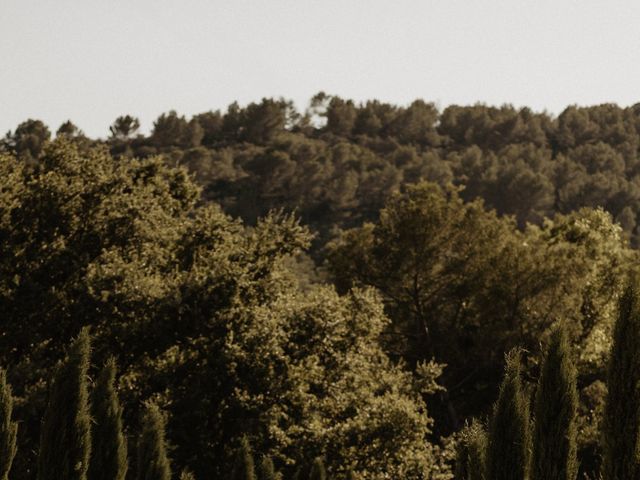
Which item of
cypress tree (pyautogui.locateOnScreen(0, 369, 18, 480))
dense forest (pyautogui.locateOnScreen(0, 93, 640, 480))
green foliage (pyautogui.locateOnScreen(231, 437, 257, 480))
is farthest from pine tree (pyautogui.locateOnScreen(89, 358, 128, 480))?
green foliage (pyautogui.locateOnScreen(231, 437, 257, 480))

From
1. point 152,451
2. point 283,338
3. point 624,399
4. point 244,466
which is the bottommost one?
point 244,466

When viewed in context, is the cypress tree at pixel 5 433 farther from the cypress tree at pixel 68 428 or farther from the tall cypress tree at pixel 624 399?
the tall cypress tree at pixel 624 399

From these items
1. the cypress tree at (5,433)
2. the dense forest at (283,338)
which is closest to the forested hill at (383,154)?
the dense forest at (283,338)

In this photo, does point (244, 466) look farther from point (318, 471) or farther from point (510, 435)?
point (510, 435)

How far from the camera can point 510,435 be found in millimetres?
9750

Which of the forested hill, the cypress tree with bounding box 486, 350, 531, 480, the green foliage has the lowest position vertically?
the green foliage

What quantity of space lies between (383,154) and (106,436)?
9284cm

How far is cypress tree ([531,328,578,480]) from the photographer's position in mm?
8875

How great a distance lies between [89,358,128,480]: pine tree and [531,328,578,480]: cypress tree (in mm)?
7786

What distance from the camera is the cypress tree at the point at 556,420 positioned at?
8.88 metres

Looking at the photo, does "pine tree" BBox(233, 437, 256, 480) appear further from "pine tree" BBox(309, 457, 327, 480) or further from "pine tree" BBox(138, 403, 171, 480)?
"pine tree" BBox(138, 403, 171, 480)

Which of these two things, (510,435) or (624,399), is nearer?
(624,399)

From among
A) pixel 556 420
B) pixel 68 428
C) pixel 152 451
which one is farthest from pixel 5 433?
Answer: pixel 556 420

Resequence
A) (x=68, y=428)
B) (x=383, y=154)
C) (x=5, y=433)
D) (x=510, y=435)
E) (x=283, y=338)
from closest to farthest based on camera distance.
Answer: (x=510, y=435) < (x=68, y=428) < (x=5, y=433) < (x=283, y=338) < (x=383, y=154)
